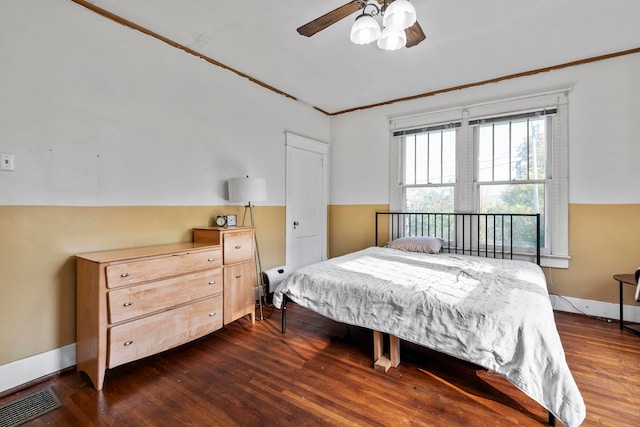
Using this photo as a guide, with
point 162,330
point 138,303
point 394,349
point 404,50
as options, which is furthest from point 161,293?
point 404,50

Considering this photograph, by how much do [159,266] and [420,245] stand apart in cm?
272

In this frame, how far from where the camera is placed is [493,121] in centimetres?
350

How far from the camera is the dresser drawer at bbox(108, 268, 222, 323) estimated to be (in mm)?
1928

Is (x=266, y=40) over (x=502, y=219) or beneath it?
over

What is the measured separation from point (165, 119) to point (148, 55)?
54 centimetres

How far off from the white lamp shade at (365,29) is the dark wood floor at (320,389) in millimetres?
2313

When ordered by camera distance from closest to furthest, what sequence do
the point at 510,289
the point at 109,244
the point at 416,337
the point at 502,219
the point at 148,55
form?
the point at 416,337 < the point at 510,289 < the point at 109,244 < the point at 148,55 < the point at 502,219

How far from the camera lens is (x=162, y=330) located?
2.14 meters

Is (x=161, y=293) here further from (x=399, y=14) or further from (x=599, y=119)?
(x=599, y=119)

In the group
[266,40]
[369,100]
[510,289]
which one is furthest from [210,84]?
[510,289]

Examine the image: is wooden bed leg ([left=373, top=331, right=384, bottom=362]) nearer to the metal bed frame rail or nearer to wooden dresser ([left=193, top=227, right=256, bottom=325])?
wooden dresser ([left=193, top=227, right=256, bottom=325])

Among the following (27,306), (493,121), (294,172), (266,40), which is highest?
(266,40)

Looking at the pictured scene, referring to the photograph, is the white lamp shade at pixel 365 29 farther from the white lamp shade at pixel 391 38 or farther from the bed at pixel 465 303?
the bed at pixel 465 303

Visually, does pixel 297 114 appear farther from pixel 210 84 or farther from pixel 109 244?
pixel 109 244
